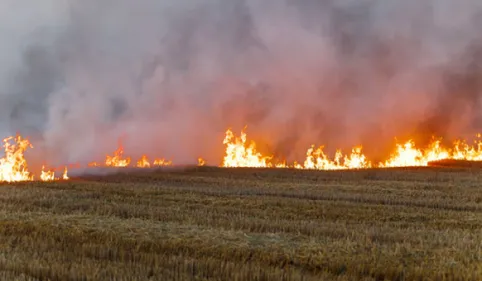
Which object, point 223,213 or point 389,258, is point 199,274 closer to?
point 389,258

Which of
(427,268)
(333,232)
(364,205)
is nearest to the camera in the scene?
(427,268)

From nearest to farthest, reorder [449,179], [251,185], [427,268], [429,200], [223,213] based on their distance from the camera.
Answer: [427,268]
[223,213]
[429,200]
[251,185]
[449,179]

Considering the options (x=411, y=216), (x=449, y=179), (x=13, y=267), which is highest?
(x=449, y=179)

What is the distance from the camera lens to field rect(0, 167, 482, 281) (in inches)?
342

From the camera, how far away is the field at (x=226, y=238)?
28.5 feet

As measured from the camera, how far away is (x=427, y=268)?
9.22 metres

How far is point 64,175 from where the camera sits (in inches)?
1165

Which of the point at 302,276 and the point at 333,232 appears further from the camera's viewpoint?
the point at 333,232

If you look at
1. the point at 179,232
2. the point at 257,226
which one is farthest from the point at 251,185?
the point at 179,232

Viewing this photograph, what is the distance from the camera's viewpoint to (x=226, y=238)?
11.1m

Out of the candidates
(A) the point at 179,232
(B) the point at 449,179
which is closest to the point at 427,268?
(A) the point at 179,232

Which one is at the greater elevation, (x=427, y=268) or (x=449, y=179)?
(x=449, y=179)

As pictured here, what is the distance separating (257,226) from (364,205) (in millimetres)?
6779

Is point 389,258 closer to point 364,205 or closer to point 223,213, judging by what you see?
point 223,213
